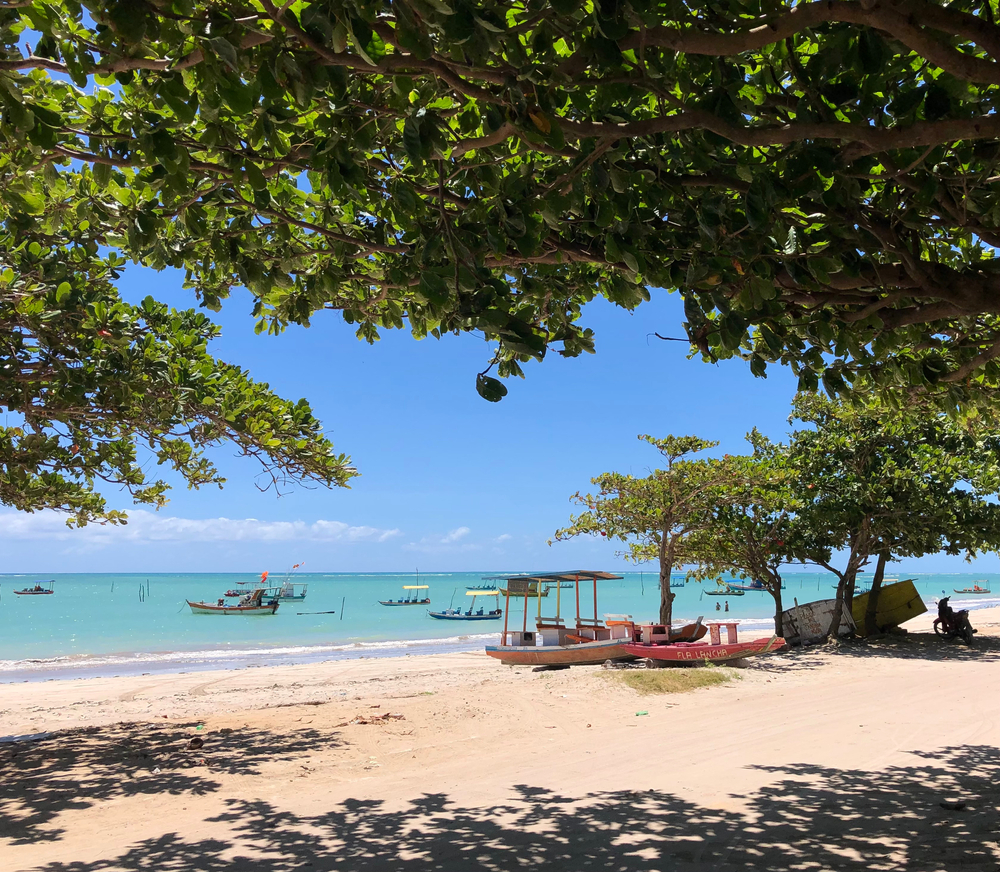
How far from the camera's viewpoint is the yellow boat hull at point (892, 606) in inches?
795

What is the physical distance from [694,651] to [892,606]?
929 centimetres

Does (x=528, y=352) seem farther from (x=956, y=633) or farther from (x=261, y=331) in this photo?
(x=956, y=633)

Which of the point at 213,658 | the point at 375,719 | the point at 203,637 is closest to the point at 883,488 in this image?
the point at 375,719

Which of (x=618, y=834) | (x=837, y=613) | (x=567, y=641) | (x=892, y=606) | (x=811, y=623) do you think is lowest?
(x=618, y=834)

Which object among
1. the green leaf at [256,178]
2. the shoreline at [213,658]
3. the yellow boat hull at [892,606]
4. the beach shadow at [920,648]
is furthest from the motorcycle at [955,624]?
the green leaf at [256,178]

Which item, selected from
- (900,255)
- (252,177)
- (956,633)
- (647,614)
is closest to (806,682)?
(956,633)

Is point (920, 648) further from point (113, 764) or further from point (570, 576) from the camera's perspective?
point (113, 764)

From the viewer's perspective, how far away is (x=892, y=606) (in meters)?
20.5

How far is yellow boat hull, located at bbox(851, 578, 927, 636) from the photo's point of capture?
66.2 feet

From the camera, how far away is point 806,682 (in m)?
12.8

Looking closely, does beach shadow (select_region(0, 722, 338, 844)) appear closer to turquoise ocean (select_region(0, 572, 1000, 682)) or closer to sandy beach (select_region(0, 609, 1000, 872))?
sandy beach (select_region(0, 609, 1000, 872))

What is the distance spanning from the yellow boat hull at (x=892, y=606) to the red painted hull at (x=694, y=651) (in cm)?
674

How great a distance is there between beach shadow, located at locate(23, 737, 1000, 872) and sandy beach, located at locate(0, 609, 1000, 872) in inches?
0.9

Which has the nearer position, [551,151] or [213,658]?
[551,151]
